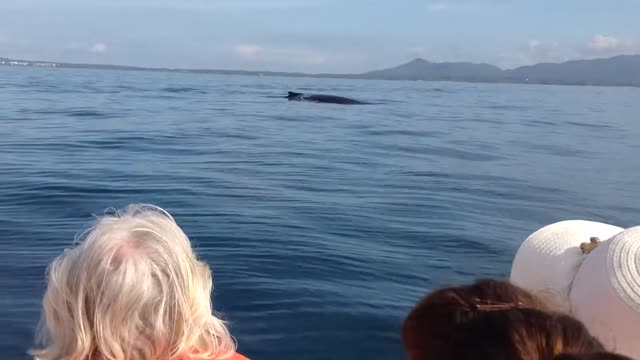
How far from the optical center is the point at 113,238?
3.25m

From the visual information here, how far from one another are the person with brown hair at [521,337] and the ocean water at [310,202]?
4.68 meters

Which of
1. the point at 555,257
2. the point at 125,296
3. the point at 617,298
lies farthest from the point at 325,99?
the point at 125,296

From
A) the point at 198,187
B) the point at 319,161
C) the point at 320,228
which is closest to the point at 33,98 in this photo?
the point at 319,161

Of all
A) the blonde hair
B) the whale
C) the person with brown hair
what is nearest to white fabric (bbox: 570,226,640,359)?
the person with brown hair

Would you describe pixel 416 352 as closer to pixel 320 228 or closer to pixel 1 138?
pixel 320 228

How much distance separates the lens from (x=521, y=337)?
2.32 metres

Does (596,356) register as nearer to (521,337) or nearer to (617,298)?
(521,337)

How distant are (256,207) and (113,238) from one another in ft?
31.3

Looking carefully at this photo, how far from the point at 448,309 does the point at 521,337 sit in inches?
14.3

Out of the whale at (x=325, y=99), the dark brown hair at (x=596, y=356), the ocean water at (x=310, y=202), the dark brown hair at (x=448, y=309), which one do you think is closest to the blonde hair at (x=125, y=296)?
the dark brown hair at (x=448, y=309)

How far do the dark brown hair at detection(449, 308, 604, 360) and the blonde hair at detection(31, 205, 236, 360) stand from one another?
4.02 ft

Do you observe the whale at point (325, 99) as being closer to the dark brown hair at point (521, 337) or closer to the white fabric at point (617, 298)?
the white fabric at point (617, 298)

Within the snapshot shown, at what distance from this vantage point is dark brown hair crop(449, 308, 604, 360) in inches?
90.4

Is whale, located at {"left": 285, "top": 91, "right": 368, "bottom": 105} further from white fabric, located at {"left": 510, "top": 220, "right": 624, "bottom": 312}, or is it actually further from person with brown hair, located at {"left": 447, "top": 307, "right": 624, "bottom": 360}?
person with brown hair, located at {"left": 447, "top": 307, "right": 624, "bottom": 360}
